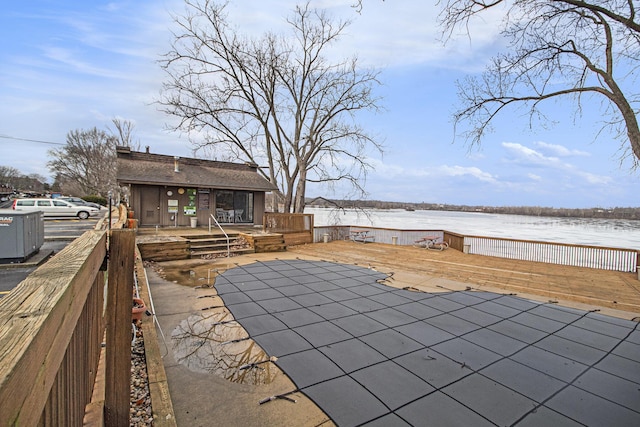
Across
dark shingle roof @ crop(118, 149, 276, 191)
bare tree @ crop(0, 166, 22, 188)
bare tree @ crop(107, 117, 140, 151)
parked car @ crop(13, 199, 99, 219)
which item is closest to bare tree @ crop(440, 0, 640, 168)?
dark shingle roof @ crop(118, 149, 276, 191)

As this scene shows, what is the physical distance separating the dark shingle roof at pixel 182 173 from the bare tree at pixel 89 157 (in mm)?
23799

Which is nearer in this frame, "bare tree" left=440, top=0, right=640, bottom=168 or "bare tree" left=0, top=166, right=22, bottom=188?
"bare tree" left=440, top=0, right=640, bottom=168

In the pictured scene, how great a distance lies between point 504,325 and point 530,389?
1.91 metres

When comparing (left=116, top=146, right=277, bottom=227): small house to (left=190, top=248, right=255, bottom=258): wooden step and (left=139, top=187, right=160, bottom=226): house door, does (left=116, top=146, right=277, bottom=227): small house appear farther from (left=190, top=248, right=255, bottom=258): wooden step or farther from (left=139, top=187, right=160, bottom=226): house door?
(left=190, top=248, right=255, bottom=258): wooden step

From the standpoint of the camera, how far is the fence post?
1813mm

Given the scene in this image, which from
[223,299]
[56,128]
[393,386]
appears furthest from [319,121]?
[56,128]

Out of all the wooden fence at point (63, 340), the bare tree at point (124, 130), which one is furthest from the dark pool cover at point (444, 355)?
the bare tree at point (124, 130)

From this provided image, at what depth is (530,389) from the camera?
3289 mm

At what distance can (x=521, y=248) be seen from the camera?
13492 mm

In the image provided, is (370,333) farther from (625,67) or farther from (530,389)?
(625,67)

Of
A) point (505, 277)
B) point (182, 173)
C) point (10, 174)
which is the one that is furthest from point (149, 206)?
point (10, 174)

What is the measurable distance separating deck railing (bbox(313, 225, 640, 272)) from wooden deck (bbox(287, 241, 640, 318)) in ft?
3.62

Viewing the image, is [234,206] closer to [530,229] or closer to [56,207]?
[56,207]

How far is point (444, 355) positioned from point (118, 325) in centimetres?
370
